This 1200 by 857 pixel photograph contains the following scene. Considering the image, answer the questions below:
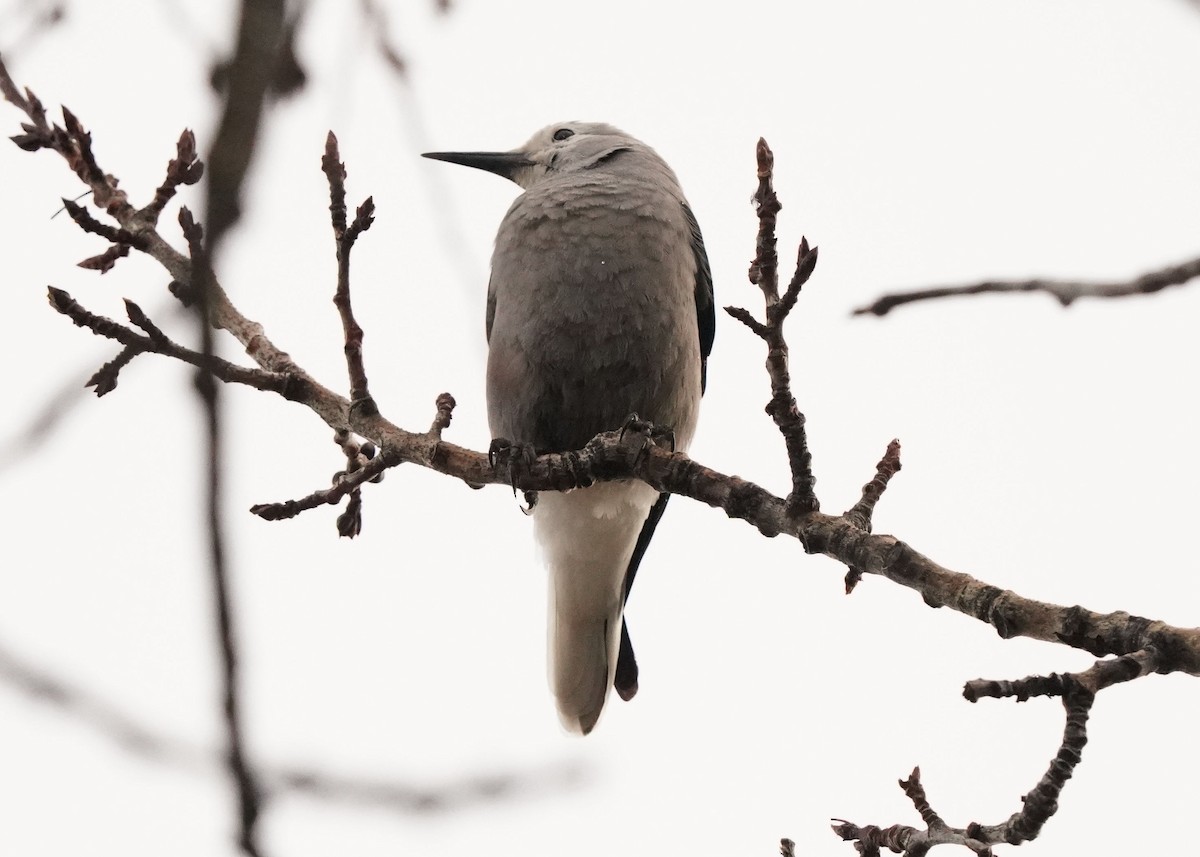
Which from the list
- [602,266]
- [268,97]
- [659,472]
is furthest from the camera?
[602,266]

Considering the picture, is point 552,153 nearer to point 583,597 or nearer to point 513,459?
point 583,597

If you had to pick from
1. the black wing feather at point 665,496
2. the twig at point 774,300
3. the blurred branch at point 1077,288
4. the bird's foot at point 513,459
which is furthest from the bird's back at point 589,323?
the blurred branch at point 1077,288

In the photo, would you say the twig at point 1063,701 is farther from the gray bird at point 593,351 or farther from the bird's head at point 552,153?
the bird's head at point 552,153

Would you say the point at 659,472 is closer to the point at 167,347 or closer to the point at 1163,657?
the point at 167,347

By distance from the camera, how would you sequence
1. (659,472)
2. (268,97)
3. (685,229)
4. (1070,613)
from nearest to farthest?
(268,97)
(1070,613)
(659,472)
(685,229)

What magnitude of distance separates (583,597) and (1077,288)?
3.67 meters

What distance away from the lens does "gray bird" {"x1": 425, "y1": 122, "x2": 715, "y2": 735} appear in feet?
13.7

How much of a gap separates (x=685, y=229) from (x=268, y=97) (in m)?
3.42

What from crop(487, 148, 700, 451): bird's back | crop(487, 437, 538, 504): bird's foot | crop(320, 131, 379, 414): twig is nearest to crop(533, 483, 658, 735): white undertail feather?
crop(487, 148, 700, 451): bird's back

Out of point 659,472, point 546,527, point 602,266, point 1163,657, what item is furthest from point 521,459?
point 1163,657

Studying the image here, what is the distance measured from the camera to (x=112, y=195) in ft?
10.1

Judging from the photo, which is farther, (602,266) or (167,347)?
(602,266)

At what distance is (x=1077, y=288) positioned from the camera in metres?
1.47

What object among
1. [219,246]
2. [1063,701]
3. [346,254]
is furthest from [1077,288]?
[346,254]
